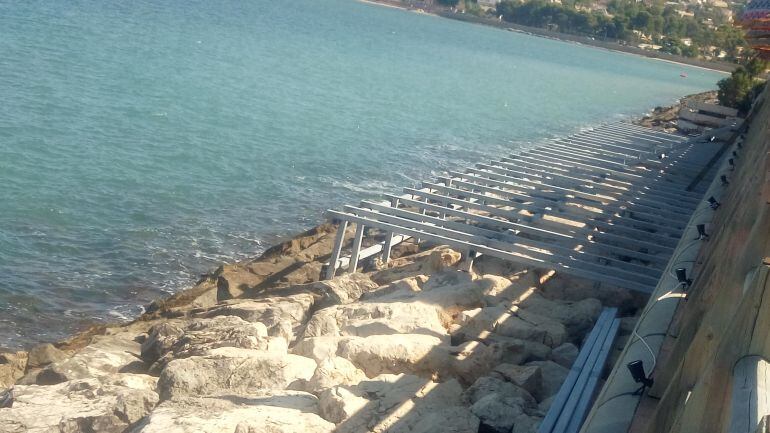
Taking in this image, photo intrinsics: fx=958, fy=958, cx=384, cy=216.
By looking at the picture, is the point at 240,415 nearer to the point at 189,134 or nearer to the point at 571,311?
the point at 571,311

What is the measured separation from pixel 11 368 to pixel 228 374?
3.65 meters

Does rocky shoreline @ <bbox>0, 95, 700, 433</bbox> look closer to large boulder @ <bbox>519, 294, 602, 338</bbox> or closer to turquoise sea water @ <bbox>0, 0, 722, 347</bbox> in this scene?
large boulder @ <bbox>519, 294, 602, 338</bbox>

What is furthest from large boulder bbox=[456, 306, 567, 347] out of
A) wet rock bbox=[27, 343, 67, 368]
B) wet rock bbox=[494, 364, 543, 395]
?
wet rock bbox=[27, 343, 67, 368]

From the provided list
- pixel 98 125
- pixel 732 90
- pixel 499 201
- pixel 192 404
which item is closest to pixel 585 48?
pixel 732 90

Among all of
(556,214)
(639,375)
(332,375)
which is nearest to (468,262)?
(556,214)

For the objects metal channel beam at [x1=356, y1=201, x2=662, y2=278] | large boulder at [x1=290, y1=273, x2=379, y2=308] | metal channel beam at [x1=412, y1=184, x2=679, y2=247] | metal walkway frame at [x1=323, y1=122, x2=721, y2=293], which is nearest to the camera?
large boulder at [x1=290, y1=273, x2=379, y2=308]

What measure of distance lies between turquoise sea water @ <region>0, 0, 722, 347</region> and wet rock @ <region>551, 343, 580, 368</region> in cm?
733

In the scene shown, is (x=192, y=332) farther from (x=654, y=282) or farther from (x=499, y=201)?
(x=499, y=201)

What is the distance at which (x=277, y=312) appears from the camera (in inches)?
434

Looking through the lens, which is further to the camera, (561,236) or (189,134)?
(189,134)

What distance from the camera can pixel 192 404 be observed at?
8.02 m

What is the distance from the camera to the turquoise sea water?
55.0ft

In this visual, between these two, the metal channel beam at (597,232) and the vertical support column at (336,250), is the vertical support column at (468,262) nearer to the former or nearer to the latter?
the metal channel beam at (597,232)

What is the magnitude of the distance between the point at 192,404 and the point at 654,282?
5.99 metres
